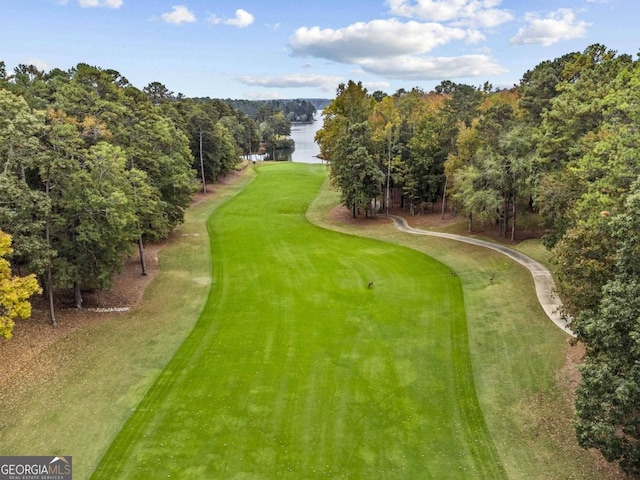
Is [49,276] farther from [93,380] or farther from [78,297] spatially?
[93,380]

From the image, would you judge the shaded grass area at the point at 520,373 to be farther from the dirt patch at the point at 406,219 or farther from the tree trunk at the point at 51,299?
the tree trunk at the point at 51,299

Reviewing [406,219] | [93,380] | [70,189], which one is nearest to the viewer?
[93,380]

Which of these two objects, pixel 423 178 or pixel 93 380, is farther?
pixel 423 178

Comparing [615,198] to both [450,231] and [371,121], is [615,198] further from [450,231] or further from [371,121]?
[371,121]

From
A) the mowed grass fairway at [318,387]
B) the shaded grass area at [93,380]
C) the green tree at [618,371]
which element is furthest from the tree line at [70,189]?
the green tree at [618,371]

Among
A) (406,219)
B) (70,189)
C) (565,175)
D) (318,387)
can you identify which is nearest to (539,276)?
(565,175)

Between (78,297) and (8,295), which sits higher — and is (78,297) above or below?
below
